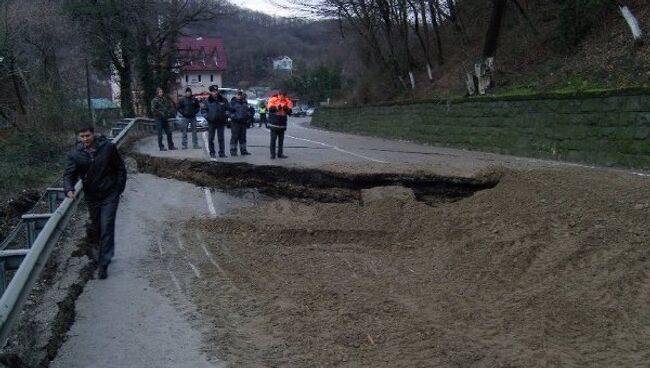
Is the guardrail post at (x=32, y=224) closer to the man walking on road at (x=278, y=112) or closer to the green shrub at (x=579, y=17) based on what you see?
the man walking on road at (x=278, y=112)

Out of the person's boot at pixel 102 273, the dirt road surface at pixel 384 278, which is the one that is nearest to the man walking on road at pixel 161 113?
the dirt road surface at pixel 384 278

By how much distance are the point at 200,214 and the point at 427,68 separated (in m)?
25.4

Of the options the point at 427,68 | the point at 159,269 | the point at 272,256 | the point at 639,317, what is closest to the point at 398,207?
the point at 272,256

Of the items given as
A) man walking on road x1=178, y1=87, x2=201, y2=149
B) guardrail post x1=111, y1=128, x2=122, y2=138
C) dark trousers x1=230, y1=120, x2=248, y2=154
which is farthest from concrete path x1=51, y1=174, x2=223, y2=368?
guardrail post x1=111, y1=128, x2=122, y2=138

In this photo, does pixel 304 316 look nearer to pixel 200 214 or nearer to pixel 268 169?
pixel 200 214

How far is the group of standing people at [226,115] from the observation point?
14.6 m

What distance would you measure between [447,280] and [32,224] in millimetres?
4996

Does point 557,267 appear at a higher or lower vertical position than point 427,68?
lower

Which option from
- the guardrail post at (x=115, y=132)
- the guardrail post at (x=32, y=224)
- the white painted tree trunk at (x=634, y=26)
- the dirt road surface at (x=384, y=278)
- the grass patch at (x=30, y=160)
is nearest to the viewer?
the dirt road surface at (x=384, y=278)

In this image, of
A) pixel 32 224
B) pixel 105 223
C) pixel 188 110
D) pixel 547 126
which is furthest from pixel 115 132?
pixel 547 126

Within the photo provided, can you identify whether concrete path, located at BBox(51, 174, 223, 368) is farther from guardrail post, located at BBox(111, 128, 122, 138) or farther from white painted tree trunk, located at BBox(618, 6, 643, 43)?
white painted tree trunk, located at BBox(618, 6, 643, 43)

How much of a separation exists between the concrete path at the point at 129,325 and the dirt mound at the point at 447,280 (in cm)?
35

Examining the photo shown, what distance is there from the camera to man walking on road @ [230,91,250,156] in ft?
49.4

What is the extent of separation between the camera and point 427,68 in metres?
34.6
